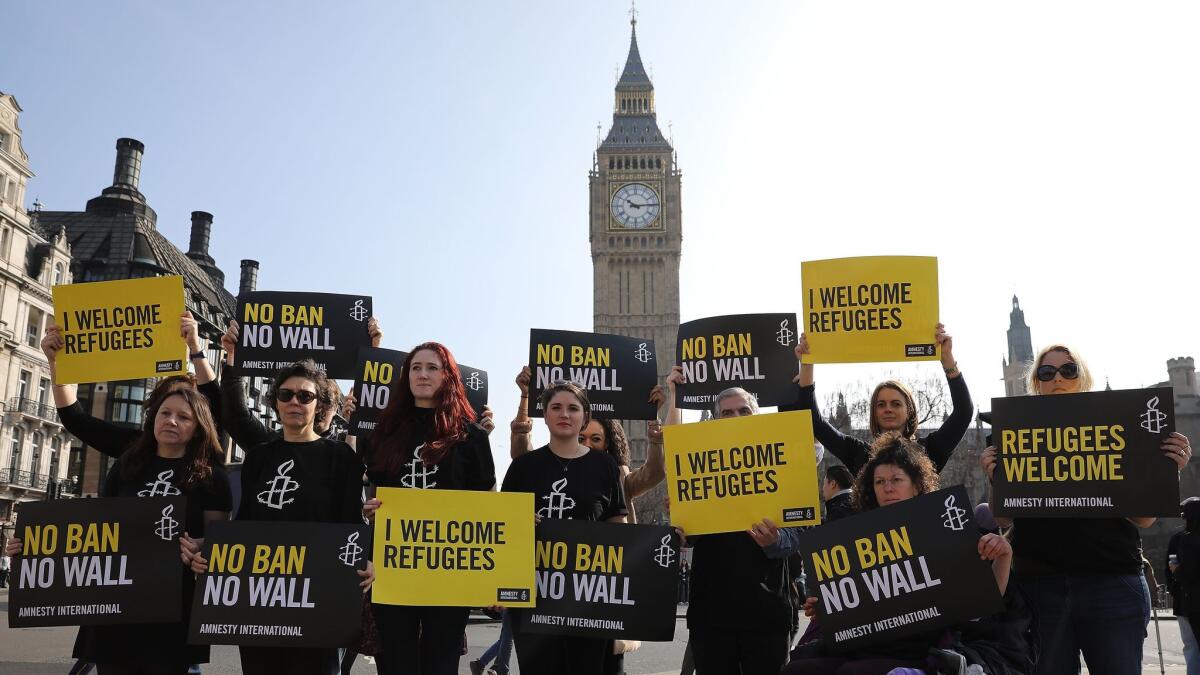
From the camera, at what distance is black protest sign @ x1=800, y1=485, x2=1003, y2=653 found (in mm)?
4492

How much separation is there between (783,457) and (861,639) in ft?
3.81

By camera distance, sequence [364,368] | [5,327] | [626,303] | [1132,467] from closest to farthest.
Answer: [1132,467] < [364,368] < [5,327] < [626,303]

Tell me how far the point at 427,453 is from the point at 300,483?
71 cm

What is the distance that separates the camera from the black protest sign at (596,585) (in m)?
5.26

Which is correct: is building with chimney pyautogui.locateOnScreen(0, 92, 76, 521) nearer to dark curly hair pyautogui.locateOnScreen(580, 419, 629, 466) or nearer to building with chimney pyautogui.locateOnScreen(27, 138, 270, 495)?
building with chimney pyautogui.locateOnScreen(27, 138, 270, 495)

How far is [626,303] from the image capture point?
86250mm

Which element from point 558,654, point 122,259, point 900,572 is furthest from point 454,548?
point 122,259

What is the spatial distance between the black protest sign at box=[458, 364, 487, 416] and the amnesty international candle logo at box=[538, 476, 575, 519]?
5.84 feet

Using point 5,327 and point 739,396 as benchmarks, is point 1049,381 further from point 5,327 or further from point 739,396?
point 5,327

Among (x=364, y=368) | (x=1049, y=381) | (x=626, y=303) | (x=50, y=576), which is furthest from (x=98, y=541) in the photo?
(x=626, y=303)

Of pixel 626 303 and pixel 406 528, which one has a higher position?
pixel 626 303

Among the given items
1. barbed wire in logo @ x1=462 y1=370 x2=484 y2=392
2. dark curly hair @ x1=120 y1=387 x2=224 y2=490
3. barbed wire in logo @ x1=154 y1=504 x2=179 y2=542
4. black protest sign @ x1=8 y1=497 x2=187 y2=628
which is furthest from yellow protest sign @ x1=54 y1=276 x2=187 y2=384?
barbed wire in logo @ x1=462 y1=370 x2=484 y2=392

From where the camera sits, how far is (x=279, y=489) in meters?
5.10

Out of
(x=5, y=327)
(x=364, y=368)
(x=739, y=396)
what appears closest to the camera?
(x=739, y=396)
